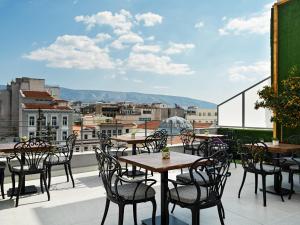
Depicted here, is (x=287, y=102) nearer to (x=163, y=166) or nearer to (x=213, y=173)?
(x=213, y=173)

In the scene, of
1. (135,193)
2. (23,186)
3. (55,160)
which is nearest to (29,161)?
(23,186)

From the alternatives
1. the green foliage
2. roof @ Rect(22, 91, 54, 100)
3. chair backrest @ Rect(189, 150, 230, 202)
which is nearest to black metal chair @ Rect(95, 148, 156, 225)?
chair backrest @ Rect(189, 150, 230, 202)

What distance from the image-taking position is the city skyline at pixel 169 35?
841 centimetres

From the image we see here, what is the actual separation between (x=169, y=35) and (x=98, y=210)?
13.9m

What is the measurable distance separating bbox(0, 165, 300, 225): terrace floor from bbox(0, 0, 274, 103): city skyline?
4115 mm

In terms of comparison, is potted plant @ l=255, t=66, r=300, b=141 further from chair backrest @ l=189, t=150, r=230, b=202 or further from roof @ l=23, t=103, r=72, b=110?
roof @ l=23, t=103, r=72, b=110

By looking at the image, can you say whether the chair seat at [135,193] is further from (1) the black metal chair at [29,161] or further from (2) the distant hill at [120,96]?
(2) the distant hill at [120,96]

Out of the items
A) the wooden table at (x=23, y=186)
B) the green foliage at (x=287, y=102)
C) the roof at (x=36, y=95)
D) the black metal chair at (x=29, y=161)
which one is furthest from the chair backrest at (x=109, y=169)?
the roof at (x=36, y=95)

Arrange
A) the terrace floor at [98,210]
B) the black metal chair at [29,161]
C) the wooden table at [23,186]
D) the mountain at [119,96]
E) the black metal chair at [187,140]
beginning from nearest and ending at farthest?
the terrace floor at [98,210], the black metal chair at [29,161], the wooden table at [23,186], the black metal chair at [187,140], the mountain at [119,96]

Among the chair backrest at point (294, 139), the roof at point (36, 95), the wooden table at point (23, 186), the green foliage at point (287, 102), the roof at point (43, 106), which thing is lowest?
the wooden table at point (23, 186)

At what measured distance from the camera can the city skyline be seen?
8.41m

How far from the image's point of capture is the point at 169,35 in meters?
16.0

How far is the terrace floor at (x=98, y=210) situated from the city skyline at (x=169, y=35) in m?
4.12

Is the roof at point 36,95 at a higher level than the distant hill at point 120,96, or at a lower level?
lower
